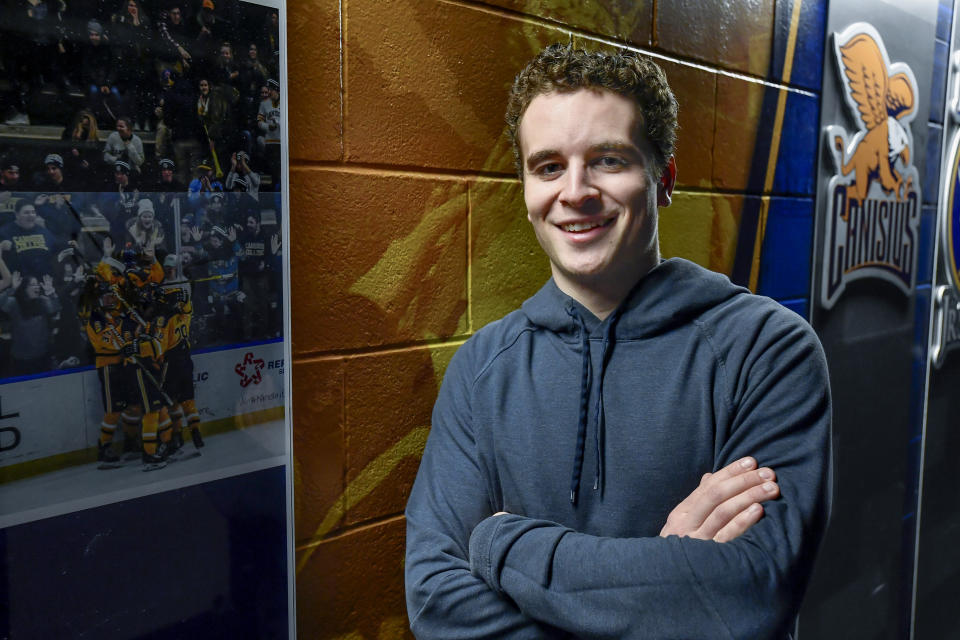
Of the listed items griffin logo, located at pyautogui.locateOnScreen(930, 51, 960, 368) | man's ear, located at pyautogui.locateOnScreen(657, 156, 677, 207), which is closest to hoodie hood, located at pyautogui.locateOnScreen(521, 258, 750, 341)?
man's ear, located at pyautogui.locateOnScreen(657, 156, 677, 207)

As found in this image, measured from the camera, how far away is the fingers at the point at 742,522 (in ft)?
3.52

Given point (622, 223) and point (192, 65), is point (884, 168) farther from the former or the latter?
point (192, 65)

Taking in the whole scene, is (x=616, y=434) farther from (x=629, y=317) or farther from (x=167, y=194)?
(x=167, y=194)

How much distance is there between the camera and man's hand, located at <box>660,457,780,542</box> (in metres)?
1.08

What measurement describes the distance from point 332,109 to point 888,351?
2.38 meters

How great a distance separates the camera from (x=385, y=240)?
1450 mm

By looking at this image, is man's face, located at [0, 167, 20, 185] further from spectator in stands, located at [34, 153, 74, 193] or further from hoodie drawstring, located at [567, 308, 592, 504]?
hoodie drawstring, located at [567, 308, 592, 504]

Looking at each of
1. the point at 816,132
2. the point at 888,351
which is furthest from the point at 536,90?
the point at 888,351

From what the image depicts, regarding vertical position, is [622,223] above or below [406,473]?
above

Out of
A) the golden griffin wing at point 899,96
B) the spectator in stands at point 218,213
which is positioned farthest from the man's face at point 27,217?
the golden griffin wing at point 899,96

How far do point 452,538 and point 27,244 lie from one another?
2.47ft

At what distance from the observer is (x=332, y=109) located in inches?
53.7

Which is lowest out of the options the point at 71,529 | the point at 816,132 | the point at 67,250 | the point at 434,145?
the point at 71,529

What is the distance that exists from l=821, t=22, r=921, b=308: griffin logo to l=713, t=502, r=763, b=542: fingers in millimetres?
1681
